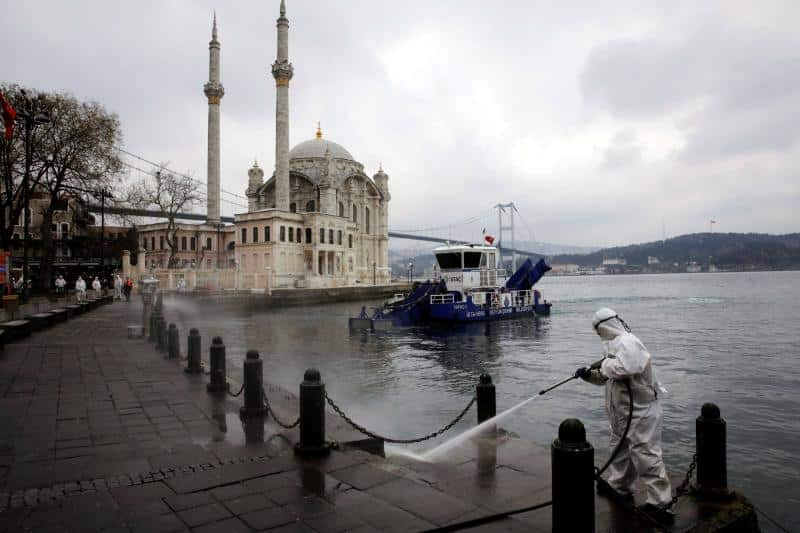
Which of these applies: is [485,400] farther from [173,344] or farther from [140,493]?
[173,344]

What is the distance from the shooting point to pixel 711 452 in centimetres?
521

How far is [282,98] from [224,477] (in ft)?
190

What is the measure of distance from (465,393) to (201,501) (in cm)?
994

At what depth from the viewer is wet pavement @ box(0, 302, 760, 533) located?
4.72 meters

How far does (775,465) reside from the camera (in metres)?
9.33

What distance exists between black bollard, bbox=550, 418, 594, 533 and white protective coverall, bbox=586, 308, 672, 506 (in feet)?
4.04

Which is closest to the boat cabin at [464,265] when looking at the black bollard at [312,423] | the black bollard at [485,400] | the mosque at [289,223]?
the mosque at [289,223]

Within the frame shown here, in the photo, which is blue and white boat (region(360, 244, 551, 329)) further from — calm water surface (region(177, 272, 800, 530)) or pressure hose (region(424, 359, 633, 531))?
pressure hose (region(424, 359, 633, 531))

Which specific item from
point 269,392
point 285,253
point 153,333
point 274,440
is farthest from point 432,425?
point 285,253

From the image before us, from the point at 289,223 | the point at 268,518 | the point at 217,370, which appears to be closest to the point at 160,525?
the point at 268,518

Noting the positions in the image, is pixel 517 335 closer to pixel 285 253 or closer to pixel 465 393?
pixel 465 393

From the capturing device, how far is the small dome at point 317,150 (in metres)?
80.6

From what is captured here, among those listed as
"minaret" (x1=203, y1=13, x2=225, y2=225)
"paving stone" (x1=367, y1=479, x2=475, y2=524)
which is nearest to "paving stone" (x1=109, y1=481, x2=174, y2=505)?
"paving stone" (x1=367, y1=479, x2=475, y2=524)

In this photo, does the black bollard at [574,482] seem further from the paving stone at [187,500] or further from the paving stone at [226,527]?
the paving stone at [187,500]
